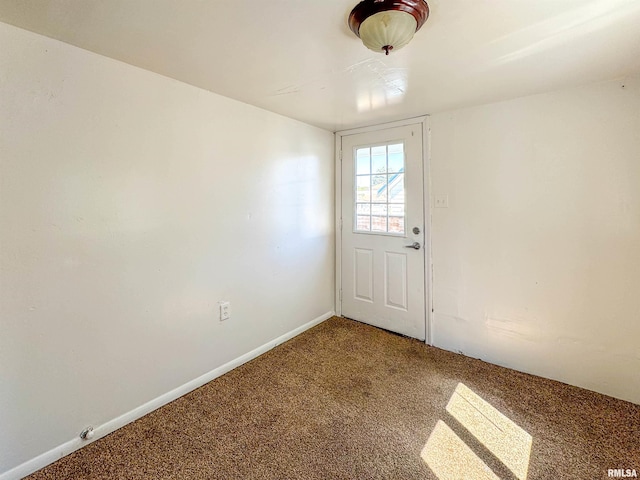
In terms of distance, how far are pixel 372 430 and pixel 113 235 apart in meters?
1.81

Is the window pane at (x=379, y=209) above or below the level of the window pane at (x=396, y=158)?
below

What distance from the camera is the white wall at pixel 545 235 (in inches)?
72.9

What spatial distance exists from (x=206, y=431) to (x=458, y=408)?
4.95ft

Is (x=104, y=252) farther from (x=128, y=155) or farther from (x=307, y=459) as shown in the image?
(x=307, y=459)

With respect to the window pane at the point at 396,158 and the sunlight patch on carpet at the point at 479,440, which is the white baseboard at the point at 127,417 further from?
the window pane at the point at 396,158

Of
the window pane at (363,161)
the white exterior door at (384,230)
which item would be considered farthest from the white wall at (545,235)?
the window pane at (363,161)

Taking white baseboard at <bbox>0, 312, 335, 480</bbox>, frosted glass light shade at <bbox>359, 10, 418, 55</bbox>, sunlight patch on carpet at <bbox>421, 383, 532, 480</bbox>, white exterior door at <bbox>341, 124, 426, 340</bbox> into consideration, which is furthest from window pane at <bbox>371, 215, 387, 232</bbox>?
frosted glass light shade at <bbox>359, 10, 418, 55</bbox>

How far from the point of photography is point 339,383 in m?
2.08

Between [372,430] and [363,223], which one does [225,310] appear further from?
[363,223]

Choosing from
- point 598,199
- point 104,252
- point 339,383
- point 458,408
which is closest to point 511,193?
point 598,199

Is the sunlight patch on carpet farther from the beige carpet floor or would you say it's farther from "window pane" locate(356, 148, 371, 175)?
"window pane" locate(356, 148, 371, 175)

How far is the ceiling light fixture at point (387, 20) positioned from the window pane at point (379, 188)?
164cm

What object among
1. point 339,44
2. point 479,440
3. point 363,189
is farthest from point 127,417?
point 363,189

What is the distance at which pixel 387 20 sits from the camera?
1.17 meters
